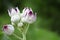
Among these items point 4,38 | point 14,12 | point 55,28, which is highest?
point 14,12

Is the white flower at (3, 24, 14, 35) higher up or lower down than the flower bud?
lower down

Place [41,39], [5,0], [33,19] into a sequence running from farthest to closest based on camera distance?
[5,0] < [41,39] < [33,19]

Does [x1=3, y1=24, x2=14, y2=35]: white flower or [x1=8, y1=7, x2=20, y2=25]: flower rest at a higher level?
[x1=8, y1=7, x2=20, y2=25]: flower

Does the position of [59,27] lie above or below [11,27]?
below

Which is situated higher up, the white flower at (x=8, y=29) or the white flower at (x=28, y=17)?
the white flower at (x=28, y=17)

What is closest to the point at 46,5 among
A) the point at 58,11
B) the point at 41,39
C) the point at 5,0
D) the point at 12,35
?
the point at 58,11

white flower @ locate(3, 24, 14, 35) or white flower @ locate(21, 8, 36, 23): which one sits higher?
white flower @ locate(21, 8, 36, 23)

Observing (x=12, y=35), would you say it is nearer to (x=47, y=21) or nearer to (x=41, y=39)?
(x=41, y=39)

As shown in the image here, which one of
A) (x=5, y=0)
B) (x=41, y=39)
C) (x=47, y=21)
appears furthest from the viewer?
(x=5, y=0)

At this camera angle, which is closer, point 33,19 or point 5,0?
point 33,19

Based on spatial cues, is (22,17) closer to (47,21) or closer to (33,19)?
(33,19)

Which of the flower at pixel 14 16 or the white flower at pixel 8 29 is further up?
the flower at pixel 14 16
